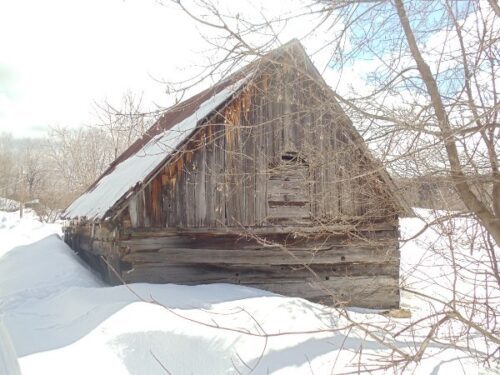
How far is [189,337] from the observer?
4.64 m

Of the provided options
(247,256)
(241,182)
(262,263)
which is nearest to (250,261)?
(247,256)

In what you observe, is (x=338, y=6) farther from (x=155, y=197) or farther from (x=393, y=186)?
(x=155, y=197)

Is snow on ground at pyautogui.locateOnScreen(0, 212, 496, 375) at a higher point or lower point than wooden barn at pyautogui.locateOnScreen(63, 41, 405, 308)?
lower

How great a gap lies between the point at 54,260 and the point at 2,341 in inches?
342

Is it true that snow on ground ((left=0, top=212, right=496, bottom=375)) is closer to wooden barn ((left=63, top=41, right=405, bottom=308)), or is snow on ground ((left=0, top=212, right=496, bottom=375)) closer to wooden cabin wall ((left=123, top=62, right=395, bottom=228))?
wooden barn ((left=63, top=41, right=405, bottom=308))

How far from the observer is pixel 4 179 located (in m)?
54.2

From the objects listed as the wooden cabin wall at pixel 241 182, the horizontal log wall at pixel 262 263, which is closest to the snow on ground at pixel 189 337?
the horizontal log wall at pixel 262 263

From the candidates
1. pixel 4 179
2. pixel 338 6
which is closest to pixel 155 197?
pixel 338 6

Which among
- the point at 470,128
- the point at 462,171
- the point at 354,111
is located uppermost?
the point at 354,111

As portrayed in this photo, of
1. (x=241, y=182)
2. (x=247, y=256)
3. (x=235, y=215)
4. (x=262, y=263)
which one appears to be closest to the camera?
(x=241, y=182)

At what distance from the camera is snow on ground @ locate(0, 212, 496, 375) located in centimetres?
423

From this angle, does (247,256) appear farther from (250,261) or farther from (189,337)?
(189,337)

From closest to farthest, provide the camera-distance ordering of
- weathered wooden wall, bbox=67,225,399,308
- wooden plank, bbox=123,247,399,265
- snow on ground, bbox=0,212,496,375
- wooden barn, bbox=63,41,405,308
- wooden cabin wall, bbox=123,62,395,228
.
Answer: snow on ground, bbox=0,212,496,375
wooden barn, bbox=63,41,405,308
wooden cabin wall, bbox=123,62,395,228
weathered wooden wall, bbox=67,225,399,308
wooden plank, bbox=123,247,399,265

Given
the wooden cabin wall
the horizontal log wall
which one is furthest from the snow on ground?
the wooden cabin wall
